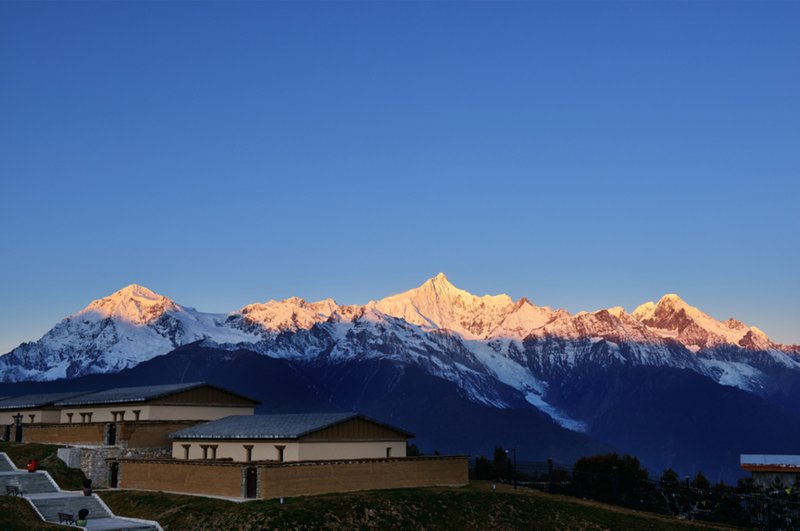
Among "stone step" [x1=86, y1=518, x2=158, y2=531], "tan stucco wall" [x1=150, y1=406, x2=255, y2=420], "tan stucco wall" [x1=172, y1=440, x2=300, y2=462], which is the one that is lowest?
"stone step" [x1=86, y1=518, x2=158, y2=531]

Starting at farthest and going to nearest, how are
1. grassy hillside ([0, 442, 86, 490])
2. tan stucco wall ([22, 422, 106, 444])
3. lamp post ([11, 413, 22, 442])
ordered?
1. lamp post ([11, 413, 22, 442])
2. tan stucco wall ([22, 422, 106, 444])
3. grassy hillside ([0, 442, 86, 490])

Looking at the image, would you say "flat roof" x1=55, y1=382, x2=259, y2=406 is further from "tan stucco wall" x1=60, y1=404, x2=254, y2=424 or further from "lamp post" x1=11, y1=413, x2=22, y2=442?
"lamp post" x1=11, y1=413, x2=22, y2=442

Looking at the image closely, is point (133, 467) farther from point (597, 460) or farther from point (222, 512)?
point (597, 460)

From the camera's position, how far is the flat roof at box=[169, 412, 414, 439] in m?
72.8

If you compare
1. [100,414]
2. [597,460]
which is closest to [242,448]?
[100,414]

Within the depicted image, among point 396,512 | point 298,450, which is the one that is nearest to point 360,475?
point 298,450

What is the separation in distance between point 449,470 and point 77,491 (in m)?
31.0

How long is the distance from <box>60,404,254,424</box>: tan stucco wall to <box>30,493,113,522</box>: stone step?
1646 centimetres

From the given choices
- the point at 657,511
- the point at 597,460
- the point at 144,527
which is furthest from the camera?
the point at 597,460

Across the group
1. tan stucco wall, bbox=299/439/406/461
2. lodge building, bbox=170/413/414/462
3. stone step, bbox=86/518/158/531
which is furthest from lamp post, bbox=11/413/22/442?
tan stucco wall, bbox=299/439/406/461

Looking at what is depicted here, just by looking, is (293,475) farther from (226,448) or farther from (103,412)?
(103,412)

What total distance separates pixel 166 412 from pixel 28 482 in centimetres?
1588

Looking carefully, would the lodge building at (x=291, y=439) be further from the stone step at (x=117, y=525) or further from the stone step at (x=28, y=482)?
the stone step at (x=117, y=525)

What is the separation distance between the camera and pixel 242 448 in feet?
246
